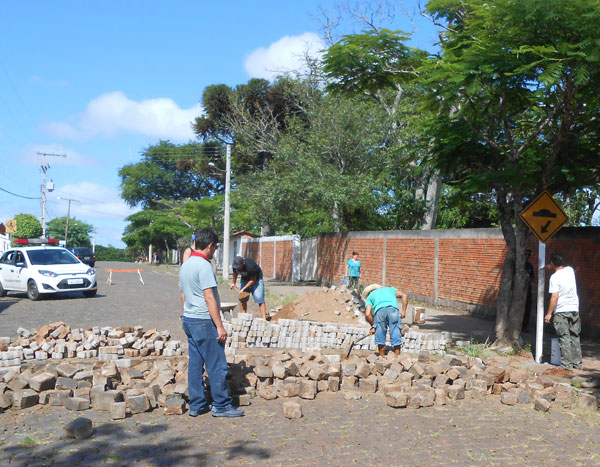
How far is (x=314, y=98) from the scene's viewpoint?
29766 mm

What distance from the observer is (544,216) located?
9469mm

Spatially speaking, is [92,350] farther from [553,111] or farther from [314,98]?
[314,98]

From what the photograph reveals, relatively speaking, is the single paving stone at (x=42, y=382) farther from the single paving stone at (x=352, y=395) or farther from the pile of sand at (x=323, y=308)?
the pile of sand at (x=323, y=308)

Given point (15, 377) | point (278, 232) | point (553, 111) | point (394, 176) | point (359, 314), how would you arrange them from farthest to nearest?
point (278, 232) → point (394, 176) → point (359, 314) → point (553, 111) → point (15, 377)

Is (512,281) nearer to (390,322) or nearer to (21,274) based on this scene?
(390,322)

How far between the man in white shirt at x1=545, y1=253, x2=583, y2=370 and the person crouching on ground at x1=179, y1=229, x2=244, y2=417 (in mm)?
5339

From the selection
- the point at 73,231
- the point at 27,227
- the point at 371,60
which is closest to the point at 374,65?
the point at 371,60

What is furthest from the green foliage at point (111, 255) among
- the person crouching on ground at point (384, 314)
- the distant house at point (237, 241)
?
the person crouching on ground at point (384, 314)

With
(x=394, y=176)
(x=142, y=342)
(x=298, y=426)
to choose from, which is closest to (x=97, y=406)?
(x=298, y=426)

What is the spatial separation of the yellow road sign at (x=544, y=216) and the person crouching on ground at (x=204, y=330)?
18.4ft

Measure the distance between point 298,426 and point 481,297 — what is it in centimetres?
1136

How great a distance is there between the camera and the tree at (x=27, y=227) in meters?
66.1

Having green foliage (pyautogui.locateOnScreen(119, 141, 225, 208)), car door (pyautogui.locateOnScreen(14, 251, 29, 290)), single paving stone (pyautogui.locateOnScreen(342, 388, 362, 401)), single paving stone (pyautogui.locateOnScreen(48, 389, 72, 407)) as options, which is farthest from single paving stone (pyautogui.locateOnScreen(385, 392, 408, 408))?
green foliage (pyautogui.locateOnScreen(119, 141, 225, 208))

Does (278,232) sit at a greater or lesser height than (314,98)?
lesser
